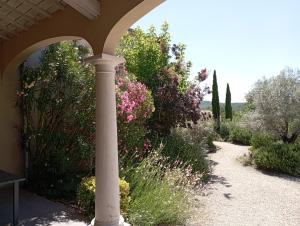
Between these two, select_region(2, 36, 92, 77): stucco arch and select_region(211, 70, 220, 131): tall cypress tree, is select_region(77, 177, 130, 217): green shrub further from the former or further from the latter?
select_region(211, 70, 220, 131): tall cypress tree

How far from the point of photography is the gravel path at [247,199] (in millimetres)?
6373

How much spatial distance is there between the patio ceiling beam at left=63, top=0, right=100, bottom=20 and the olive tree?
9604mm

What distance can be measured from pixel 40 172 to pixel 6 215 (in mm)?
1654

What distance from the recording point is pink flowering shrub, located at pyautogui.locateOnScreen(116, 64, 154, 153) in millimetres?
6910

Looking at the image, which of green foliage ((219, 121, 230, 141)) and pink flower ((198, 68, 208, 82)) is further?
green foliage ((219, 121, 230, 141))

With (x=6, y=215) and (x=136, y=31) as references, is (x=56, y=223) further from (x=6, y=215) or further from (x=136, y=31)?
(x=136, y=31)

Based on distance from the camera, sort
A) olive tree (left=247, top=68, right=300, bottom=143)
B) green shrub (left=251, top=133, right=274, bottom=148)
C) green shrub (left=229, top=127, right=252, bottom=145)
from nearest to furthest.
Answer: olive tree (left=247, top=68, right=300, bottom=143)
green shrub (left=251, top=133, right=274, bottom=148)
green shrub (left=229, top=127, right=252, bottom=145)

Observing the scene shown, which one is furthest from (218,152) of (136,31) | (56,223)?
(56,223)

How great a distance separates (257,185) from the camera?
9094 mm

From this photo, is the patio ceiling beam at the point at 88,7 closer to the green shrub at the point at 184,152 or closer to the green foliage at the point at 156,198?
the green foliage at the point at 156,198

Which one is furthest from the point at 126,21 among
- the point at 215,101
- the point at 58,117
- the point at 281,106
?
the point at 215,101

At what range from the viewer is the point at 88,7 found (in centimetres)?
403

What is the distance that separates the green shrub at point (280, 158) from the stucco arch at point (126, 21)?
8.31 meters

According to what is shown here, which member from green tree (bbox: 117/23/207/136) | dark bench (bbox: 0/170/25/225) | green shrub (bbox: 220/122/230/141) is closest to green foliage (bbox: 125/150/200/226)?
dark bench (bbox: 0/170/25/225)
